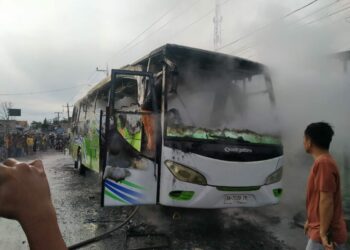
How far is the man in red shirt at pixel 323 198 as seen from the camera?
10.2ft

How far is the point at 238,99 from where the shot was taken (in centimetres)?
699

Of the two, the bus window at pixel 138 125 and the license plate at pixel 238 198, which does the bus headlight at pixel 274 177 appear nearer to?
the license plate at pixel 238 198

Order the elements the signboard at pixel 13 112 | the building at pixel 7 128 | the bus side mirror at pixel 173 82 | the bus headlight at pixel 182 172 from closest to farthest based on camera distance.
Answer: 1. the bus headlight at pixel 182 172
2. the bus side mirror at pixel 173 82
3. the building at pixel 7 128
4. the signboard at pixel 13 112

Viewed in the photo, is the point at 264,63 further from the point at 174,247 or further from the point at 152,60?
the point at 174,247

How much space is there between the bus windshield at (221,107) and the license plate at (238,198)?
818 mm

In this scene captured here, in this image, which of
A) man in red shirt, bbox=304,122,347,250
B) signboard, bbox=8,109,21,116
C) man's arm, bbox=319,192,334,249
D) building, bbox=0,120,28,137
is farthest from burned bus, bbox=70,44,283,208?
signboard, bbox=8,109,21,116

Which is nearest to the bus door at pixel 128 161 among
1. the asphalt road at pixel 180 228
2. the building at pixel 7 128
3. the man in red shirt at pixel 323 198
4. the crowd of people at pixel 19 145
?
the asphalt road at pixel 180 228

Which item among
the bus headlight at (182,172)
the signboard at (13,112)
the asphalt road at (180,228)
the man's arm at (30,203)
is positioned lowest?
the asphalt road at (180,228)

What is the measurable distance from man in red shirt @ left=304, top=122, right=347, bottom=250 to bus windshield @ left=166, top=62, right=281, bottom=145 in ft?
8.99

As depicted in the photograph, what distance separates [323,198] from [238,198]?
118 inches

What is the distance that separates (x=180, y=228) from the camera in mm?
6730

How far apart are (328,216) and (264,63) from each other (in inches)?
184

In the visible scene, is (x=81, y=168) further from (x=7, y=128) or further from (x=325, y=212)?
(x=7, y=128)

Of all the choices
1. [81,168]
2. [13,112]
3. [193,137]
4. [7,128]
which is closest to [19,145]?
[7,128]
